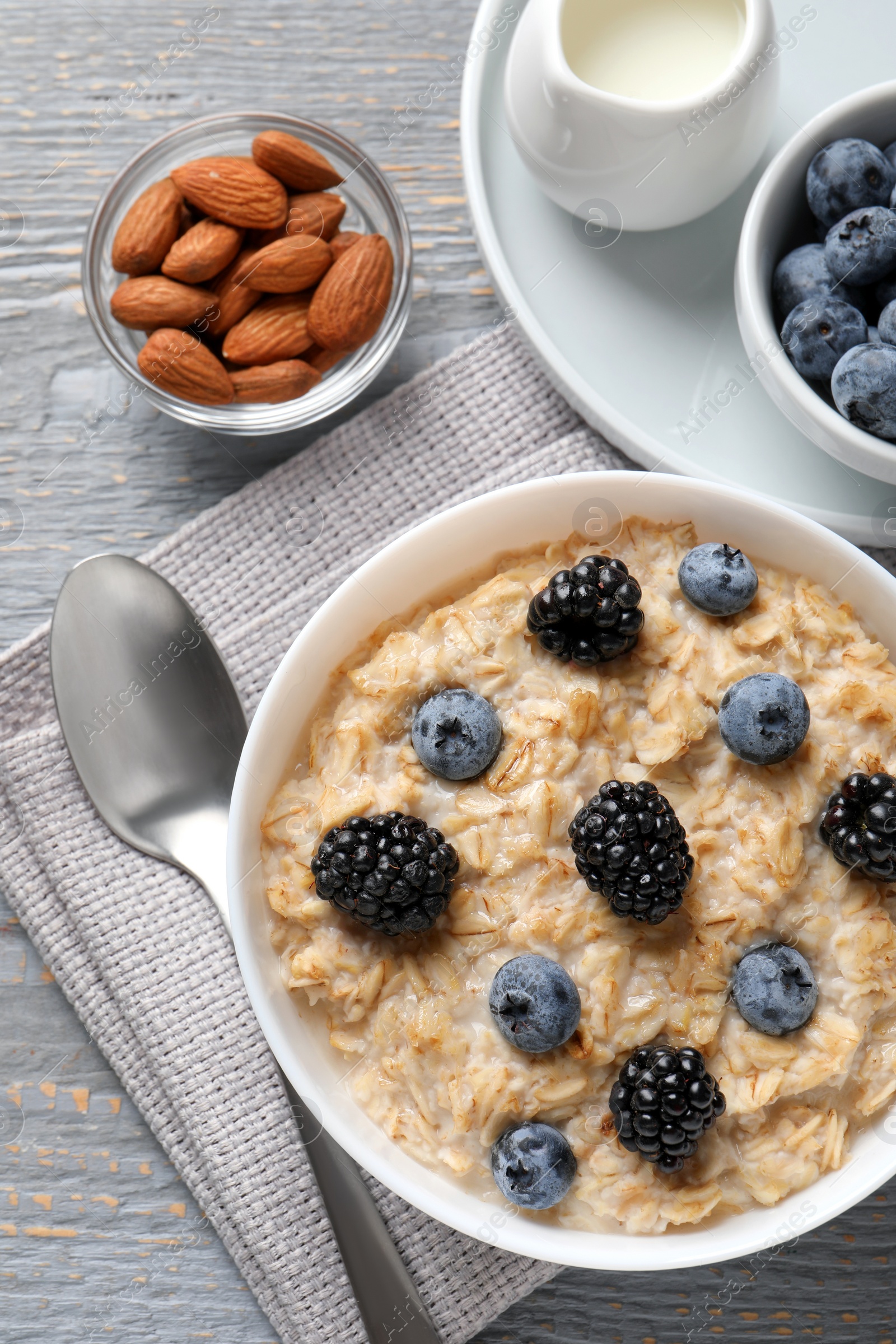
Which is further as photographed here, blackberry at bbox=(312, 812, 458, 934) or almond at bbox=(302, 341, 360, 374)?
almond at bbox=(302, 341, 360, 374)

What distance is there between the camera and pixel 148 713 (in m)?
2.38

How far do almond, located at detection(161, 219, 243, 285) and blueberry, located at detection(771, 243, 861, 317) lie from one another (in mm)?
1210

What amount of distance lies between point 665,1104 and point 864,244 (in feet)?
5.35

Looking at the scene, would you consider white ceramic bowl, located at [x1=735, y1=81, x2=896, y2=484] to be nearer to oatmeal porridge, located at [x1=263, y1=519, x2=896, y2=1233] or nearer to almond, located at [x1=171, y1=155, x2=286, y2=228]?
oatmeal porridge, located at [x1=263, y1=519, x2=896, y2=1233]

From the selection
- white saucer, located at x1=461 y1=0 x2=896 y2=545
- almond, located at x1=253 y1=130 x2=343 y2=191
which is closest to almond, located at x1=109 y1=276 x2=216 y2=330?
almond, located at x1=253 y1=130 x2=343 y2=191

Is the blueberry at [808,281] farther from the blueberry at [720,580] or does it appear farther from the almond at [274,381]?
the almond at [274,381]

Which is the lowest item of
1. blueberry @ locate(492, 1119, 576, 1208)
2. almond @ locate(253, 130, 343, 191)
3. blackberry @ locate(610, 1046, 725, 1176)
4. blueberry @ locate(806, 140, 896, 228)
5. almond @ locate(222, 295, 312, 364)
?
blueberry @ locate(492, 1119, 576, 1208)

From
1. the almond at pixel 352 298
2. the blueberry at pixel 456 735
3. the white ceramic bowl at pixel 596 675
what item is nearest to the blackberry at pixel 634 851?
the blueberry at pixel 456 735

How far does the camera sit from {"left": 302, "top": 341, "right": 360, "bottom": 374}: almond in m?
2.48

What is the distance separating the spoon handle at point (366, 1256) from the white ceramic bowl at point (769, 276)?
172 centimetres

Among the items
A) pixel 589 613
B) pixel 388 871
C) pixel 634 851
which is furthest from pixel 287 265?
pixel 634 851

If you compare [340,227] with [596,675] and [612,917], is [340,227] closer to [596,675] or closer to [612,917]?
[596,675]

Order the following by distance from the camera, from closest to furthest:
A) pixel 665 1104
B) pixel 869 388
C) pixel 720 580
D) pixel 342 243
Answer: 1. pixel 665 1104
2. pixel 720 580
3. pixel 869 388
4. pixel 342 243

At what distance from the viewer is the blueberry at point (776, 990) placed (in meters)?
1.76
